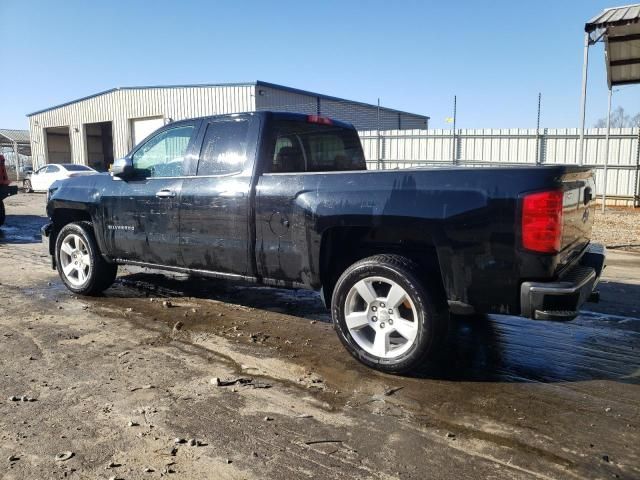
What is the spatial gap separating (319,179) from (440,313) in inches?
54.0

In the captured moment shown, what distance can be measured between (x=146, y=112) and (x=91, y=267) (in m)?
26.0

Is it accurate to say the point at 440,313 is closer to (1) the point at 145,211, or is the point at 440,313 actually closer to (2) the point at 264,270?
(2) the point at 264,270

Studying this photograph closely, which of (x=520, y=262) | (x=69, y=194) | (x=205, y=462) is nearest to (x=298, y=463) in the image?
(x=205, y=462)

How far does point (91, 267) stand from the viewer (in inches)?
239

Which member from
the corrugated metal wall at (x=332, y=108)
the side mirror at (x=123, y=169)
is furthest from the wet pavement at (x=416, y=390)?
the corrugated metal wall at (x=332, y=108)

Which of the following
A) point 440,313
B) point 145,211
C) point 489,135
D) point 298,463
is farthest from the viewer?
point 489,135

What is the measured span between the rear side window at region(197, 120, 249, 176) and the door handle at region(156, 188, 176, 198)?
0.34 meters

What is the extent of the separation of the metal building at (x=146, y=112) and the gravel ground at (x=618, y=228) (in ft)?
29.4

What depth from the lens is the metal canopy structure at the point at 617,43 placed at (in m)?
9.82

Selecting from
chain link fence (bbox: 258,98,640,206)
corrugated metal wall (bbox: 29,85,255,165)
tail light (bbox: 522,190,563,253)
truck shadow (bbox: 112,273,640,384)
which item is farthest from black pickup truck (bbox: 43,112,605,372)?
corrugated metal wall (bbox: 29,85,255,165)

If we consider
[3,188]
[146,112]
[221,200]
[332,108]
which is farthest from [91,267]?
[146,112]

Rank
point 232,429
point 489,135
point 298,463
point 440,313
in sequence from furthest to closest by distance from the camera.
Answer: point 489,135
point 440,313
point 232,429
point 298,463

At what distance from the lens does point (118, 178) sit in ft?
18.9

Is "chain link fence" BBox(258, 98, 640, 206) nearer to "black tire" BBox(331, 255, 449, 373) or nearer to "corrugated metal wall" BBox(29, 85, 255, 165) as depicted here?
"corrugated metal wall" BBox(29, 85, 255, 165)
